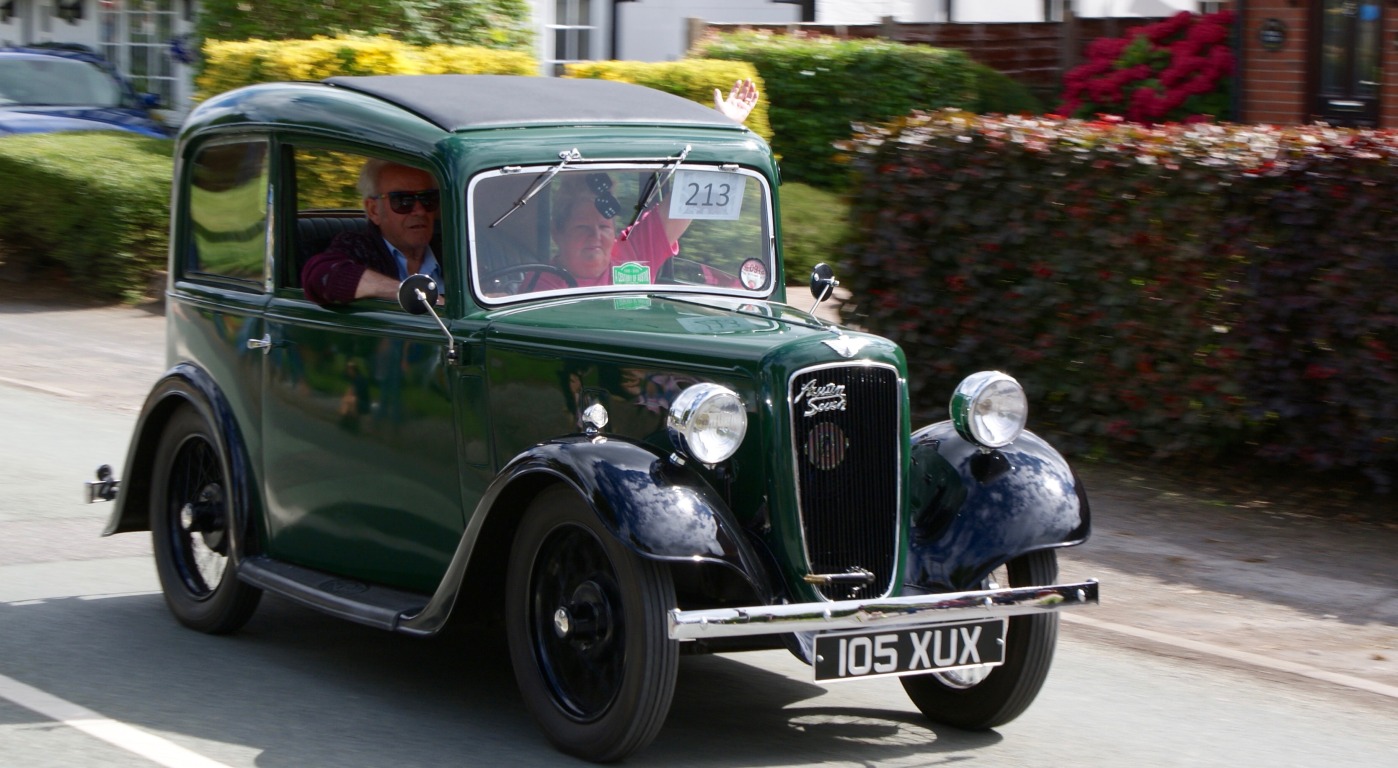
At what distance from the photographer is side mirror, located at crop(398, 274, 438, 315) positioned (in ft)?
17.6

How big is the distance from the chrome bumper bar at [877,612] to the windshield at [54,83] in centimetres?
1639

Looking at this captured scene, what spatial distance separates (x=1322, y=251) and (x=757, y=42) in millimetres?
11485

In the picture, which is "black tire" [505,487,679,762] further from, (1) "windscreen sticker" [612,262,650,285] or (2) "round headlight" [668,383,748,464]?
(1) "windscreen sticker" [612,262,650,285]

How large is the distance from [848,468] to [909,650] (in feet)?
1.82

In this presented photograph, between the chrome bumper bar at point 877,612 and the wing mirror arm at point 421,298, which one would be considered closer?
the chrome bumper bar at point 877,612

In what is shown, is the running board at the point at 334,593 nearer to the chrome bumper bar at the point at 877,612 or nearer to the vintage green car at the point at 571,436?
the vintage green car at the point at 571,436

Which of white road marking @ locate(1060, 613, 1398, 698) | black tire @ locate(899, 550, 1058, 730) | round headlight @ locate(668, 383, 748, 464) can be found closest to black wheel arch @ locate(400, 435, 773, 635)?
round headlight @ locate(668, 383, 748, 464)

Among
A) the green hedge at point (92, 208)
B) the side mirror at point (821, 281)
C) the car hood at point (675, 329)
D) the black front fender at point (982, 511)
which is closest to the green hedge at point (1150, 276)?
the side mirror at point (821, 281)

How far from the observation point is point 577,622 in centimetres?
491

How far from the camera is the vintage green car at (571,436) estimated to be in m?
4.79

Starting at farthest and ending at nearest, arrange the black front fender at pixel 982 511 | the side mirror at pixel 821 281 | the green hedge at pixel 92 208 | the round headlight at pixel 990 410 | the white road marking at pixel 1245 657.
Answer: the green hedge at pixel 92 208, the side mirror at pixel 821 281, the white road marking at pixel 1245 657, the round headlight at pixel 990 410, the black front fender at pixel 982 511

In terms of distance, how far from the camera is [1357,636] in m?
6.72

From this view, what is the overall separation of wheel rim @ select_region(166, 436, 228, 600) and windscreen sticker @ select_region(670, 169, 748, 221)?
6.48 ft

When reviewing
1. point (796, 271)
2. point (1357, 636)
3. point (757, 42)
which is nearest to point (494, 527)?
point (1357, 636)
